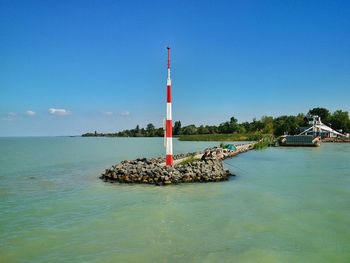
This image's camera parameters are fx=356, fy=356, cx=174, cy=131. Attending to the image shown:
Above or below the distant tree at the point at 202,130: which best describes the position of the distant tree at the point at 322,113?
above

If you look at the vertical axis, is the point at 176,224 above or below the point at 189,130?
below

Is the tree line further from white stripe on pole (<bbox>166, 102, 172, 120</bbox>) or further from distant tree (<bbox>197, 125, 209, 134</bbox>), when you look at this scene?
white stripe on pole (<bbox>166, 102, 172, 120</bbox>)

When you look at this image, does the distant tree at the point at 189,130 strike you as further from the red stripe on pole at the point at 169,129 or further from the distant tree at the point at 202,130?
the red stripe on pole at the point at 169,129

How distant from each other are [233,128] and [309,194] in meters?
123

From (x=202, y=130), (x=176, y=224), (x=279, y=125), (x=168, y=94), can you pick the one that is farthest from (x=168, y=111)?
(x=202, y=130)

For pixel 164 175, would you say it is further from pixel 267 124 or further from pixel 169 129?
pixel 267 124

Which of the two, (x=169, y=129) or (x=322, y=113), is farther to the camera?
(x=322, y=113)

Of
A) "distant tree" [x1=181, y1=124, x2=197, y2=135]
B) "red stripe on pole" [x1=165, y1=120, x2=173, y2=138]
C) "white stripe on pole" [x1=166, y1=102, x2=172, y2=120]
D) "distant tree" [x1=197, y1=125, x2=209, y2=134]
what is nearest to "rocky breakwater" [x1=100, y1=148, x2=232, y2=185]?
"red stripe on pole" [x1=165, y1=120, x2=173, y2=138]

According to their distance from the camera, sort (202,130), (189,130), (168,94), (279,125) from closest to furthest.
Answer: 1. (168,94)
2. (279,125)
3. (202,130)
4. (189,130)

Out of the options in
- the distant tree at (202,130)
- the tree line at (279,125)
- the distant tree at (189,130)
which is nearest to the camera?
the tree line at (279,125)

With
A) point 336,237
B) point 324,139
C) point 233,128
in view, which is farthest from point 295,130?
point 336,237

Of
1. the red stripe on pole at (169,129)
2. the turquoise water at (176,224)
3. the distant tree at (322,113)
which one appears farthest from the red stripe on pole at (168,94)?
the distant tree at (322,113)

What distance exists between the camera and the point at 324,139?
86188 mm

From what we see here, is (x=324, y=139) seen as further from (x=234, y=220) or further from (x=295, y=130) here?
(x=234, y=220)
